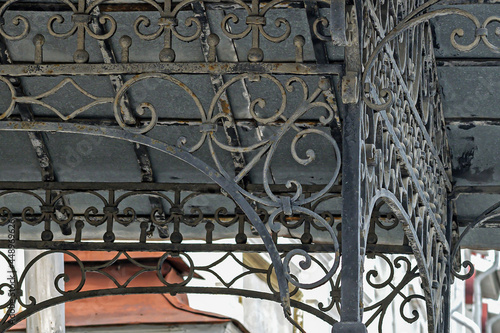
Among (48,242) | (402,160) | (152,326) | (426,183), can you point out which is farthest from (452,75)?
(152,326)

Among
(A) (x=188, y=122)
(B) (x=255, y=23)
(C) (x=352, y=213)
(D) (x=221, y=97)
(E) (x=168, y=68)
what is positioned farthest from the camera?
(A) (x=188, y=122)

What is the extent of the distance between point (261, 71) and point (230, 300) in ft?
42.7

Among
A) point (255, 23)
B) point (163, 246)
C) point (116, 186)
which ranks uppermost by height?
point (116, 186)

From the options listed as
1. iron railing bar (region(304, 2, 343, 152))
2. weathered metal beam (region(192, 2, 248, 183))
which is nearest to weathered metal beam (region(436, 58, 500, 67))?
iron railing bar (region(304, 2, 343, 152))

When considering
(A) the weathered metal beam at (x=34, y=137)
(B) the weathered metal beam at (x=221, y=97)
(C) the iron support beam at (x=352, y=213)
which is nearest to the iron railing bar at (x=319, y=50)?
(B) the weathered metal beam at (x=221, y=97)

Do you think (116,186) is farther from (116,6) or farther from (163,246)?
(116,6)

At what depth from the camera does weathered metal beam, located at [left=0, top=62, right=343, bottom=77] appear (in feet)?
13.6

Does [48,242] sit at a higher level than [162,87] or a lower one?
lower

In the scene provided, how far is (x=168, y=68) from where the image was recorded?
168 inches

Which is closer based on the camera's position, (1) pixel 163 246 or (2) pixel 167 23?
(2) pixel 167 23

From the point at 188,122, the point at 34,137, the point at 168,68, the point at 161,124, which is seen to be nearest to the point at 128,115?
the point at 161,124

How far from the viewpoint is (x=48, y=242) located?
6.95 m

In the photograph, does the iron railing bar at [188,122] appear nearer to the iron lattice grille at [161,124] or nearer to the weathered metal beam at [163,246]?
the iron lattice grille at [161,124]

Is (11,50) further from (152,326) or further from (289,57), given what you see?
(152,326)
